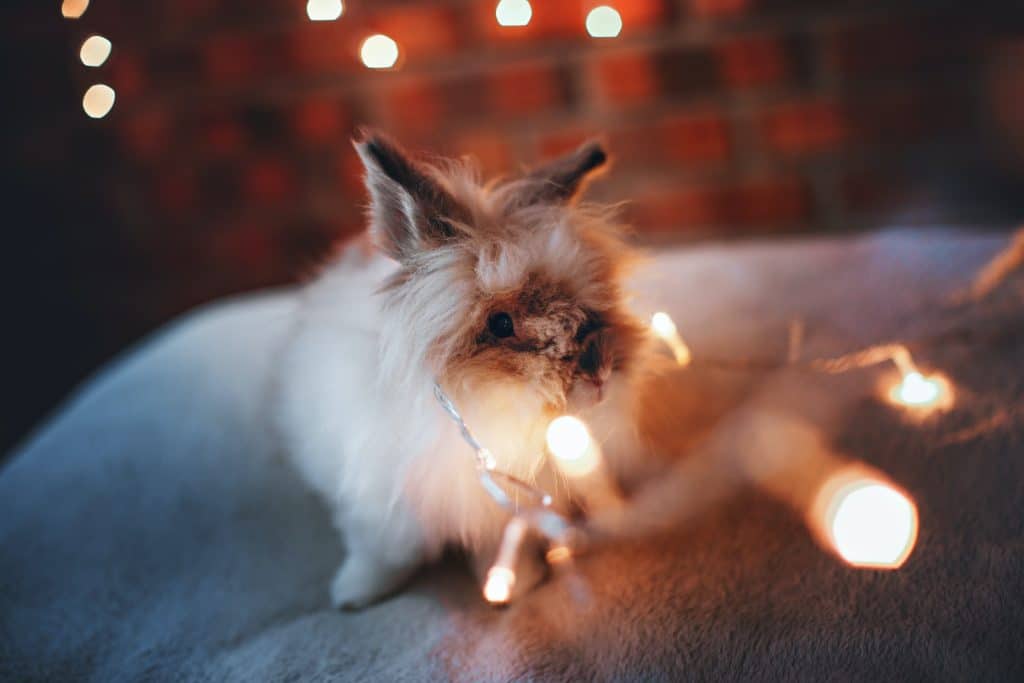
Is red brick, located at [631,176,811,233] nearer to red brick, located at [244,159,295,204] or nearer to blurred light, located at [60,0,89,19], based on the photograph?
red brick, located at [244,159,295,204]

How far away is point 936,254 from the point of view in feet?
4.27

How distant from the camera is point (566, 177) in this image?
2.93 ft

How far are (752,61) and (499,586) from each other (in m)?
1.44

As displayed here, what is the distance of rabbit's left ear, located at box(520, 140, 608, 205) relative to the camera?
0.89 m

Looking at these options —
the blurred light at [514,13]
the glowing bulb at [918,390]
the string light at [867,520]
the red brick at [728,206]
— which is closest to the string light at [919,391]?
the glowing bulb at [918,390]

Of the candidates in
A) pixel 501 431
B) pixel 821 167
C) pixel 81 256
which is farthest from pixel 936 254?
pixel 81 256

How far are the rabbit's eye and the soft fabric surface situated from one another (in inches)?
11.3

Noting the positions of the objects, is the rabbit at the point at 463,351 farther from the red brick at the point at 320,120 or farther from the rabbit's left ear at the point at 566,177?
the red brick at the point at 320,120

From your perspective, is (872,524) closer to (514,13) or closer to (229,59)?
(514,13)

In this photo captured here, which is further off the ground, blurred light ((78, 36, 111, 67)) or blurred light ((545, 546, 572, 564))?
blurred light ((78, 36, 111, 67))

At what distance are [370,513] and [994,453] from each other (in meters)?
0.72

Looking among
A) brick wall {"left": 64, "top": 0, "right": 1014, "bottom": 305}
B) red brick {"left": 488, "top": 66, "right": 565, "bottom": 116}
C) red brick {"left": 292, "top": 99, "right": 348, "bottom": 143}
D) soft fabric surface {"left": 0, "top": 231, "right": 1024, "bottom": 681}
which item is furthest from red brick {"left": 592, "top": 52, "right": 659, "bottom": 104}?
soft fabric surface {"left": 0, "top": 231, "right": 1024, "bottom": 681}

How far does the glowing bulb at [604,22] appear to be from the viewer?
5.64 feet

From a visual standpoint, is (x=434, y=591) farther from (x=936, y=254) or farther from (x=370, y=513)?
(x=936, y=254)
